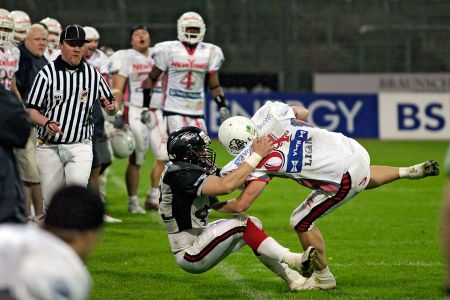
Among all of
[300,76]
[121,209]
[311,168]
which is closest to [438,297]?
[311,168]

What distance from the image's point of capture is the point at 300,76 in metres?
20.0

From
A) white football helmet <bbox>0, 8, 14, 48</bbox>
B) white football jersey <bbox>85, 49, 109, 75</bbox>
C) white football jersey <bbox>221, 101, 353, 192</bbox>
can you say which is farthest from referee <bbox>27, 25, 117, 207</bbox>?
white football jersey <bbox>85, 49, 109, 75</bbox>

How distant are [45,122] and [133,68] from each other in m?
4.53

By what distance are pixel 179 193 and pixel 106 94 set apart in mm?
1971

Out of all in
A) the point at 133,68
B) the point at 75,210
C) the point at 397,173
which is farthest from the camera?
the point at 133,68

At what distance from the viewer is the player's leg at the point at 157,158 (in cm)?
1112

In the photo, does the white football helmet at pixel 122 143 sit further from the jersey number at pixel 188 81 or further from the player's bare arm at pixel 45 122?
the player's bare arm at pixel 45 122

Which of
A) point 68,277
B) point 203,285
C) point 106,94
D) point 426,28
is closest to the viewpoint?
point 68,277

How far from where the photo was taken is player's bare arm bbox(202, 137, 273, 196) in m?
5.95

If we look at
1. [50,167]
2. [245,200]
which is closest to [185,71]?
[50,167]

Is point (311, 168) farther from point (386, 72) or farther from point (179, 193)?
point (386, 72)

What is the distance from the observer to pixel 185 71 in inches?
432

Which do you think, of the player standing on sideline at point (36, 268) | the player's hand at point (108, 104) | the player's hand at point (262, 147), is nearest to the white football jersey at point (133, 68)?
the player's hand at point (108, 104)

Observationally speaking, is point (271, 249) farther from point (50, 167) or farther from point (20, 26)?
point (20, 26)
